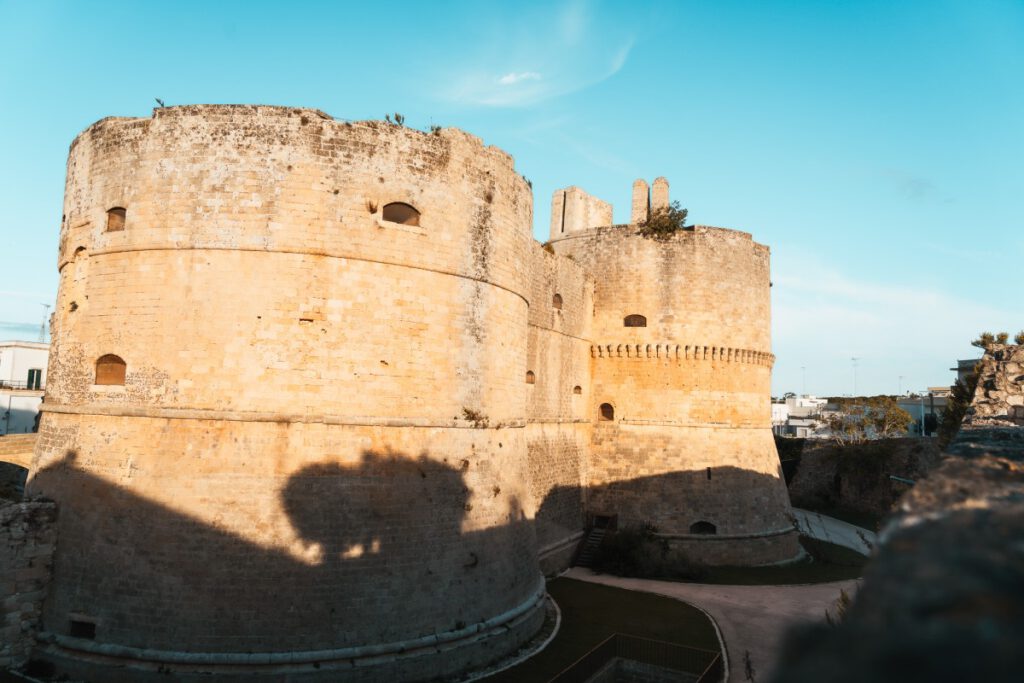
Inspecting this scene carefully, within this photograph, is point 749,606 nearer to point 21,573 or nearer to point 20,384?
point 21,573

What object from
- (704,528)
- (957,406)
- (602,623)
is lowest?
(602,623)

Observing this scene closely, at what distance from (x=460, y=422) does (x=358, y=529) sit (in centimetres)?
280

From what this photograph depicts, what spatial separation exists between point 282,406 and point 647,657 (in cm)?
836

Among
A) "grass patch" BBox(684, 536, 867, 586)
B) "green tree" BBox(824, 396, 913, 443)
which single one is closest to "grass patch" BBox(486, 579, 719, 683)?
"grass patch" BBox(684, 536, 867, 586)

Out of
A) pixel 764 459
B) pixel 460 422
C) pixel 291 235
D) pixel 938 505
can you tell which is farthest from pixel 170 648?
pixel 764 459

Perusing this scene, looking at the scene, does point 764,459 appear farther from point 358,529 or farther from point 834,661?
point 834,661

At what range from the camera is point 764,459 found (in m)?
24.0

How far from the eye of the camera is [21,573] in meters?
11.3

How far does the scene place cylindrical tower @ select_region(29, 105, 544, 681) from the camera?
11.1 meters

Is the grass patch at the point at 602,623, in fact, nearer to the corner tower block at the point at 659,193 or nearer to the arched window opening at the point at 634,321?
the arched window opening at the point at 634,321

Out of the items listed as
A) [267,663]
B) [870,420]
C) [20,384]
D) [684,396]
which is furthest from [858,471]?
[20,384]

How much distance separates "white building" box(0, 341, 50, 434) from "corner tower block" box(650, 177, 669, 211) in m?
35.0

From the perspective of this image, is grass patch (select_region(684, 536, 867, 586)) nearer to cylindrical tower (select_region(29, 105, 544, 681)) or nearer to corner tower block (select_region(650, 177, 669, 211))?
cylindrical tower (select_region(29, 105, 544, 681))

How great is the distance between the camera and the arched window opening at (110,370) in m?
12.1
